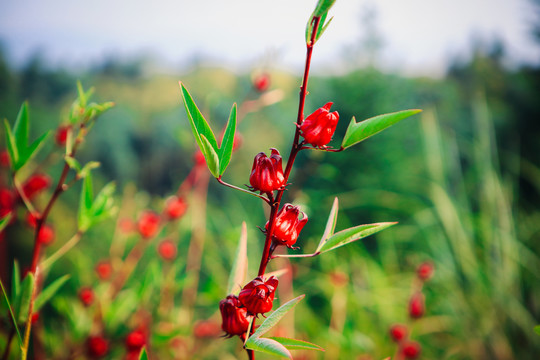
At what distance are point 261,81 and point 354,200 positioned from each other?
103 centimetres

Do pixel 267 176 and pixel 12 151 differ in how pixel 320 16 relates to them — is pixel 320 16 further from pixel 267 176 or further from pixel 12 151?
pixel 12 151

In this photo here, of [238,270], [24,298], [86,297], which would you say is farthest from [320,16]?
[86,297]

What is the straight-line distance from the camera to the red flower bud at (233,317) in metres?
0.18

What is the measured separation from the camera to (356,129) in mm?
164

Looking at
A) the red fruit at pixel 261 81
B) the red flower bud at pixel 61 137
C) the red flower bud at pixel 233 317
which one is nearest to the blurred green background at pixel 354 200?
the red fruit at pixel 261 81

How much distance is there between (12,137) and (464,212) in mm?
1142

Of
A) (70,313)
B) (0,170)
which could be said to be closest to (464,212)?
(70,313)

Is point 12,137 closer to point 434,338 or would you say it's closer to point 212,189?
point 434,338

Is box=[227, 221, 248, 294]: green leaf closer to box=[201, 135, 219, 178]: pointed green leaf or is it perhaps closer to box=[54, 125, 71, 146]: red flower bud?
box=[201, 135, 219, 178]: pointed green leaf

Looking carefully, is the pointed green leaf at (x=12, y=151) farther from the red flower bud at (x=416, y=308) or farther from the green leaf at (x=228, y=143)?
the red flower bud at (x=416, y=308)

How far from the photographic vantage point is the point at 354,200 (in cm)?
137

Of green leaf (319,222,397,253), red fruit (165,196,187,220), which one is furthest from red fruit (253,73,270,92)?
green leaf (319,222,397,253)

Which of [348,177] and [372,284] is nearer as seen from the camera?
[372,284]

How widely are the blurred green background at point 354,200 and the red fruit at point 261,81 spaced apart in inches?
1.2
